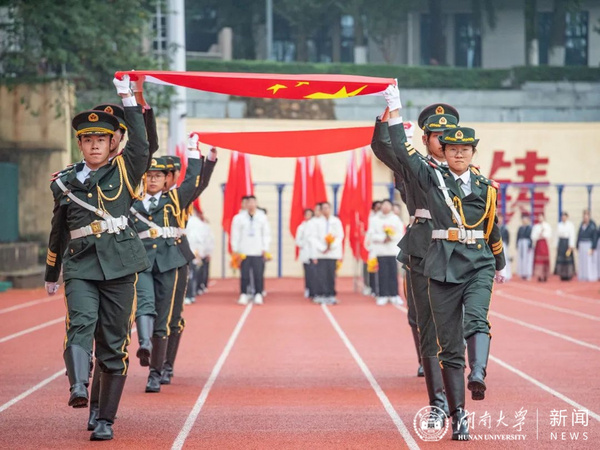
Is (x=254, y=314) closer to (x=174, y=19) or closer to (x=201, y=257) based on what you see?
(x=201, y=257)

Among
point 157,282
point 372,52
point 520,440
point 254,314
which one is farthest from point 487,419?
point 372,52

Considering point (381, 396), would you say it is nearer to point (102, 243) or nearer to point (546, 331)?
point (102, 243)

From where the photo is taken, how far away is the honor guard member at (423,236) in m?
7.50

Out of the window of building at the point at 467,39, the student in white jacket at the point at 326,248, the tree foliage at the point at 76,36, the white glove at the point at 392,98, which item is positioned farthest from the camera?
the window of building at the point at 467,39

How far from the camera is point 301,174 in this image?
83.1 feet

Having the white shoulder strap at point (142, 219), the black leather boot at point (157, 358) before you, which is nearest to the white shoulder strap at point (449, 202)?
the white shoulder strap at point (142, 219)

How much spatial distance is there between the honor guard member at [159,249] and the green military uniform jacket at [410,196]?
7.11 ft

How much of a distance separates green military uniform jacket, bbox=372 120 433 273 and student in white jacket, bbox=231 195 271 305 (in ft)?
42.8

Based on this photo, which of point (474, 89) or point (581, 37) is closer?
point (474, 89)

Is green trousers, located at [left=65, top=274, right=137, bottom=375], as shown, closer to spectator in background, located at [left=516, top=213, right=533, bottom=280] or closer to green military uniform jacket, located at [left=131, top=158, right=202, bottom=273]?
green military uniform jacket, located at [left=131, top=158, right=202, bottom=273]

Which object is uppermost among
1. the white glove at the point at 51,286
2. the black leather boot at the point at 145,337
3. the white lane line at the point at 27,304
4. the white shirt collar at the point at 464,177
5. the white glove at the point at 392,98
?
the white glove at the point at 392,98

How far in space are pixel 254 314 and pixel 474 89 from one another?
19.4 metres

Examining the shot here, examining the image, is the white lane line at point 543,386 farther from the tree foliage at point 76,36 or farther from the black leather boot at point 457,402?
the tree foliage at point 76,36

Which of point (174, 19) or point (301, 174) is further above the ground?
point (174, 19)
